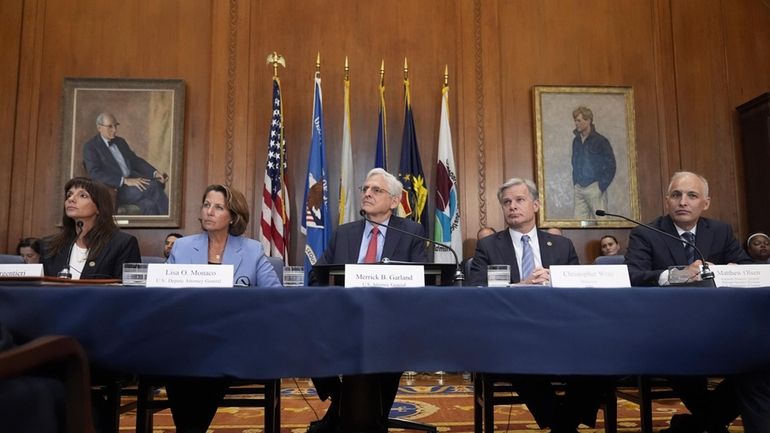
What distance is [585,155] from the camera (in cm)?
596

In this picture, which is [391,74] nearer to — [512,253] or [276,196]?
[276,196]

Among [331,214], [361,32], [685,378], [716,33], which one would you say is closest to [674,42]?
[716,33]

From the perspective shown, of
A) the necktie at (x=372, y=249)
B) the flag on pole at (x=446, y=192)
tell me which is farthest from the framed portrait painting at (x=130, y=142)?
the necktie at (x=372, y=249)

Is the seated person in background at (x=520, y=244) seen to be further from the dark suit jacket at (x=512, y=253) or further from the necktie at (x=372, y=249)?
the necktie at (x=372, y=249)

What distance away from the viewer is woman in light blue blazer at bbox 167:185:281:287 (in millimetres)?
2869

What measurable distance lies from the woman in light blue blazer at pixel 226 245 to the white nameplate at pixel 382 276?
108 centimetres

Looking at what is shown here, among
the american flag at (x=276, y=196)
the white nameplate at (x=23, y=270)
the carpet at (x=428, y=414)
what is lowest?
the carpet at (x=428, y=414)

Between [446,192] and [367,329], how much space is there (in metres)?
4.16

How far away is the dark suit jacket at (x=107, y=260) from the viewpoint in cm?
291

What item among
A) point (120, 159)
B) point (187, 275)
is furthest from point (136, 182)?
point (187, 275)

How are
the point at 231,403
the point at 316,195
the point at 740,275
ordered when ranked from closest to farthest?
the point at 740,275, the point at 231,403, the point at 316,195

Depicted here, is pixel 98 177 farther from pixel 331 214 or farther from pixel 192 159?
pixel 331 214

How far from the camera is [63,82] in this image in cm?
581

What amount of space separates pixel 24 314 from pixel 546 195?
5061 mm
